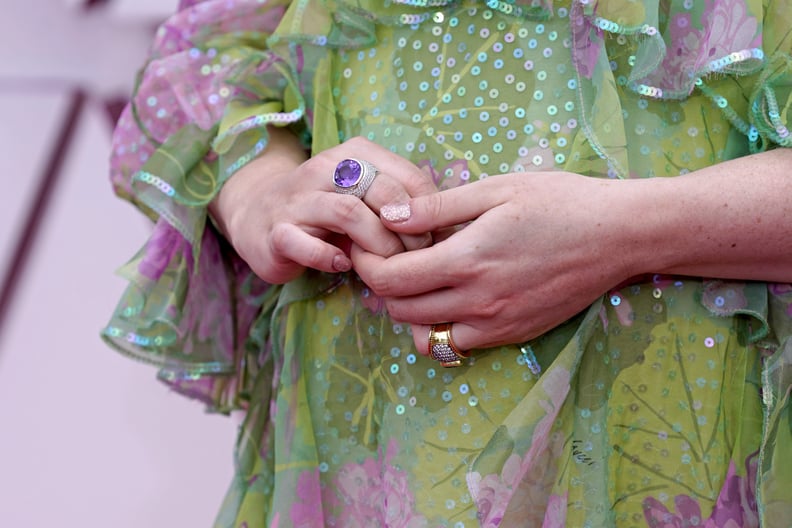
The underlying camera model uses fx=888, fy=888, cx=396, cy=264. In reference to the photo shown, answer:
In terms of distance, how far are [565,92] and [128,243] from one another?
1.05 m

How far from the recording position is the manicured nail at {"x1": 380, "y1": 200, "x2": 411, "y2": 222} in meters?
0.69

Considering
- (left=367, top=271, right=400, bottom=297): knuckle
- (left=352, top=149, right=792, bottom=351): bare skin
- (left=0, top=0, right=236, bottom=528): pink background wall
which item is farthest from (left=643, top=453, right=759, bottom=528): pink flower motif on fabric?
(left=0, top=0, right=236, bottom=528): pink background wall

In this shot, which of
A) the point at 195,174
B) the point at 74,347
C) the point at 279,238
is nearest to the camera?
the point at 279,238

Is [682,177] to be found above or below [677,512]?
above

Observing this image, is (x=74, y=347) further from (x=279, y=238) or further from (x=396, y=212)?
(x=396, y=212)

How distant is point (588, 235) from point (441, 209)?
0.37 ft

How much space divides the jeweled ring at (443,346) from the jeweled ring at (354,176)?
0.12 meters

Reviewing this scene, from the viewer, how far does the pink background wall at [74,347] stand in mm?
1487

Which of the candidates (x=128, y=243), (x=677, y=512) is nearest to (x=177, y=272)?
(x=677, y=512)

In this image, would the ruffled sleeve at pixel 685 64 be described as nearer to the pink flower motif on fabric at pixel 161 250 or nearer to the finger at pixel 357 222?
the finger at pixel 357 222

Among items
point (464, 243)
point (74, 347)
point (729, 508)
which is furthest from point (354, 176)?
point (74, 347)

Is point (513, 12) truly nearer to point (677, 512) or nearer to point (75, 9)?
point (677, 512)

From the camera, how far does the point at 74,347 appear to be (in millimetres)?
1513

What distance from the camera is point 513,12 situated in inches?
29.3
